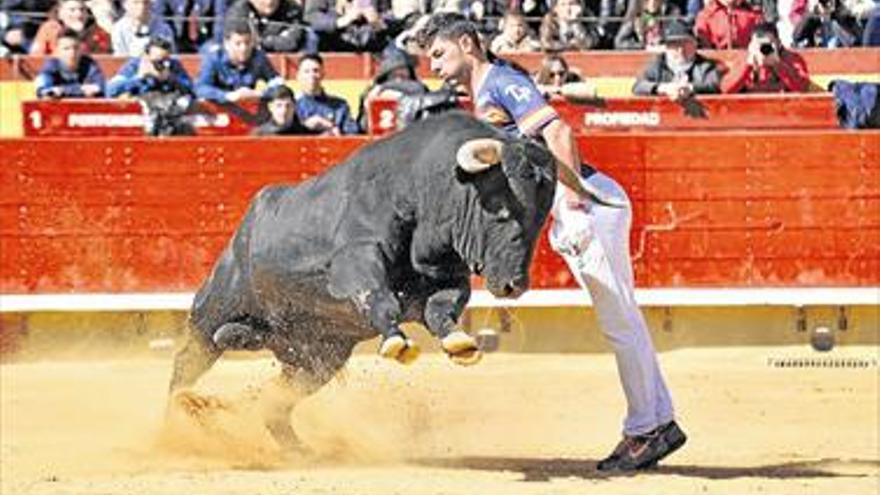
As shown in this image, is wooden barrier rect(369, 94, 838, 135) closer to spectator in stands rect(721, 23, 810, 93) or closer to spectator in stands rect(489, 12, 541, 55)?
spectator in stands rect(721, 23, 810, 93)

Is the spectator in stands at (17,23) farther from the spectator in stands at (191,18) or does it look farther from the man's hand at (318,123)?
the man's hand at (318,123)

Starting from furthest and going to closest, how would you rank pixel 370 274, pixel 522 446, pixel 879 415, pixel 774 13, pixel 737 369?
1. pixel 774 13
2. pixel 737 369
3. pixel 879 415
4. pixel 522 446
5. pixel 370 274

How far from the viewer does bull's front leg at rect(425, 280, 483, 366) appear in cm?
768

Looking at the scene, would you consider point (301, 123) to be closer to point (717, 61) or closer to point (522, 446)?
point (717, 61)

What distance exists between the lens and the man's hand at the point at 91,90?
544 inches

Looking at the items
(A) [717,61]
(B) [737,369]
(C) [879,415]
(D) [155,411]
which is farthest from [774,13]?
(D) [155,411]

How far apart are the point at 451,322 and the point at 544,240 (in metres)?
5.36

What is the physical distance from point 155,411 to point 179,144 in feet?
9.86

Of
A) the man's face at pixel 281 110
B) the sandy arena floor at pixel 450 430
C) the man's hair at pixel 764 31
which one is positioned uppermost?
the man's hair at pixel 764 31

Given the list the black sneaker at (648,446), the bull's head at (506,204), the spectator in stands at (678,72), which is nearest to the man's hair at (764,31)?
the spectator in stands at (678,72)

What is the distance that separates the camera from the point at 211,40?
48.2 feet

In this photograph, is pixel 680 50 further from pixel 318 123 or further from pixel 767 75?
pixel 318 123

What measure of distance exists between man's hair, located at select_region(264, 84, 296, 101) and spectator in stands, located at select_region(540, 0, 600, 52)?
187cm

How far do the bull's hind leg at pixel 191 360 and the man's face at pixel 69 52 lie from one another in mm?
4707
